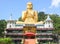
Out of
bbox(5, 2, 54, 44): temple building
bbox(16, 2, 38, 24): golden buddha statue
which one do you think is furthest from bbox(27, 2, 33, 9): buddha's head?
bbox(5, 2, 54, 44): temple building

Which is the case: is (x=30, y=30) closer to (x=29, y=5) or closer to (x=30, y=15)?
(x=30, y=15)

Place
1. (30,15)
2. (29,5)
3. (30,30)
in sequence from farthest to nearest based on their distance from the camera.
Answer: (29,5)
(30,15)
(30,30)

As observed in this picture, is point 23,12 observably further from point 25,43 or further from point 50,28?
point 25,43

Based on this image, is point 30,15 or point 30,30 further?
point 30,15

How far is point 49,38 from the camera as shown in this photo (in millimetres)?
42438

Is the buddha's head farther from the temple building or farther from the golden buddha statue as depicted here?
the temple building

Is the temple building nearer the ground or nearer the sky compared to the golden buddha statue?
nearer the ground

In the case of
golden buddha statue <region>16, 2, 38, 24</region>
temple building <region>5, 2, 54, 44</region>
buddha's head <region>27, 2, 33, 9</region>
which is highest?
buddha's head <region>27, 2, 33, 9</region>

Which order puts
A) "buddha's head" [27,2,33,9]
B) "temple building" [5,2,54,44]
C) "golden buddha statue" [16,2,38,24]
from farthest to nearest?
1. "buddha's head" [27,2,33,9]
2. "golden buddha statue" [16,2,38,24]
3. "temple building" [5,2,54,44]

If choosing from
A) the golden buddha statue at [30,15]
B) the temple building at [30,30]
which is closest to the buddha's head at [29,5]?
the golden buddha statue at [30,15]

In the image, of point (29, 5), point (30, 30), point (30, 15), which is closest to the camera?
point (30, 30)

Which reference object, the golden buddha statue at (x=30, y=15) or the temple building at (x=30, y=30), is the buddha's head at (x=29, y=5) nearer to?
the golden buddha statue at (x=30, y=15)

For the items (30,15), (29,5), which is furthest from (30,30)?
(29,5)

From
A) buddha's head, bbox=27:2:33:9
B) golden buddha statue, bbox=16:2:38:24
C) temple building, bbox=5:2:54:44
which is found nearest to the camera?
temple building, bbox=5:2:54:44
